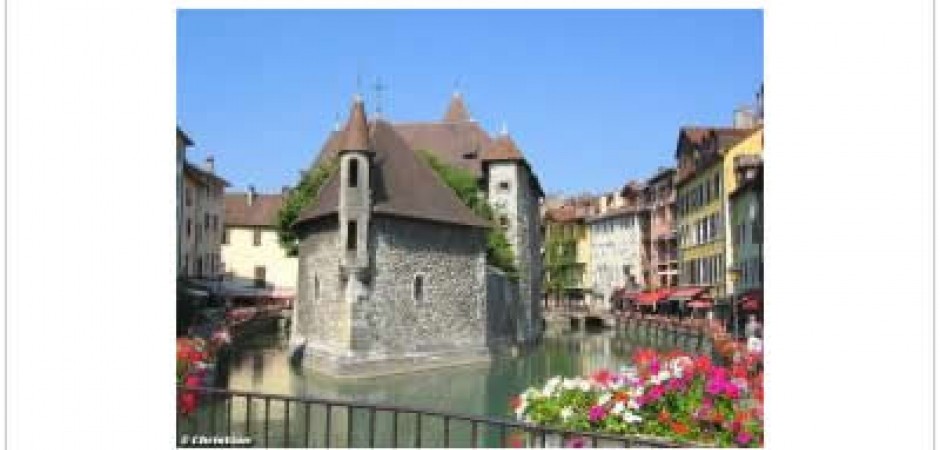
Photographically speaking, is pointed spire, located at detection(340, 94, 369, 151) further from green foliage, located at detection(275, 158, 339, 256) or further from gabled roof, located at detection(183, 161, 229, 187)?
gabled roof, located at detection(183, 161, 229, 187)

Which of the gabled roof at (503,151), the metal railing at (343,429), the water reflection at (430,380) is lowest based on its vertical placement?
the water reflection at (430,380)

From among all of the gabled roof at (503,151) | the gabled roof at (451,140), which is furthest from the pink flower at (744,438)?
the gabled roof at (451,140)

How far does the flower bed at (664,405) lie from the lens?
6.07m

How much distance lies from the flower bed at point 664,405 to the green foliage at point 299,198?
1694 cm

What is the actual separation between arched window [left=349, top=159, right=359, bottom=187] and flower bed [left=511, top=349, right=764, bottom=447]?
1369 centimetres

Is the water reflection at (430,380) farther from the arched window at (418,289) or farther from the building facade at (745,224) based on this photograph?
the building facade at (745,224)

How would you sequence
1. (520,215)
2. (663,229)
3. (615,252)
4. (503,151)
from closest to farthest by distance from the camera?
(503,151) < (520,215) < (663,229) < (615,252)

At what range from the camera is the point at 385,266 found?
20188 mm

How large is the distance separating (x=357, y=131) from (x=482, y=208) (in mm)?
8482

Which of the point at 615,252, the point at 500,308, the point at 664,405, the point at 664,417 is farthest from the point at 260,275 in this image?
the point at 664,417

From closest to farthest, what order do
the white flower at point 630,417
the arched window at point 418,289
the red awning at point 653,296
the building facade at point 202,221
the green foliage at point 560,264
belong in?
the white flower at point 630,417 → the arched window at point 418,289 → the building facade at point 202,221 → the red awning at point 653,296 → the green foliage at point 560,264

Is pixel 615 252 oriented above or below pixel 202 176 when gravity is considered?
below

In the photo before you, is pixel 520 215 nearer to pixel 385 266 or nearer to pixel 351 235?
pixel 385 266
